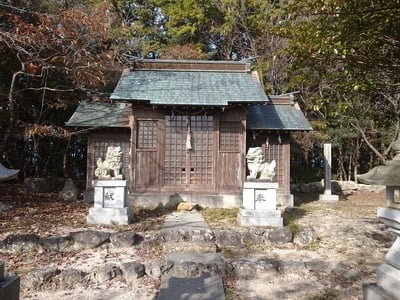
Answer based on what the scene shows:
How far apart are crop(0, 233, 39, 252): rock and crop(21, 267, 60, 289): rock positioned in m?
1.54

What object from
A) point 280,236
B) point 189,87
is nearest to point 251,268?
point 280,236

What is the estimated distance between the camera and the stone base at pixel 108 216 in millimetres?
9625

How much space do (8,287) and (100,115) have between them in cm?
1175

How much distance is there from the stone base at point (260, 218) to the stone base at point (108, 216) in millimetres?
3303

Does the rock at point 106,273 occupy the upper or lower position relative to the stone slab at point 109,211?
lower

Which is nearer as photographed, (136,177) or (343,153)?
(136,177)

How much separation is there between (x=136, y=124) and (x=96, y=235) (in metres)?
5.81

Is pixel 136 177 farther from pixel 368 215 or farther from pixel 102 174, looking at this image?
pixel 368 215

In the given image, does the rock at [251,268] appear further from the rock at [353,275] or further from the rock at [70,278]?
the rock at [70,278]

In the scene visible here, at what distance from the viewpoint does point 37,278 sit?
571 cm

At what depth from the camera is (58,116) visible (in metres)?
18.5

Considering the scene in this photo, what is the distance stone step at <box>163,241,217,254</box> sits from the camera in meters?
7.50


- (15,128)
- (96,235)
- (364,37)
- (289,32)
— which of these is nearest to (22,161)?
(15,128)

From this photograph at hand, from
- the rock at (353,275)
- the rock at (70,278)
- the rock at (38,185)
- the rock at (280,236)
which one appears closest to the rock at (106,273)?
the rock at (70,278)
